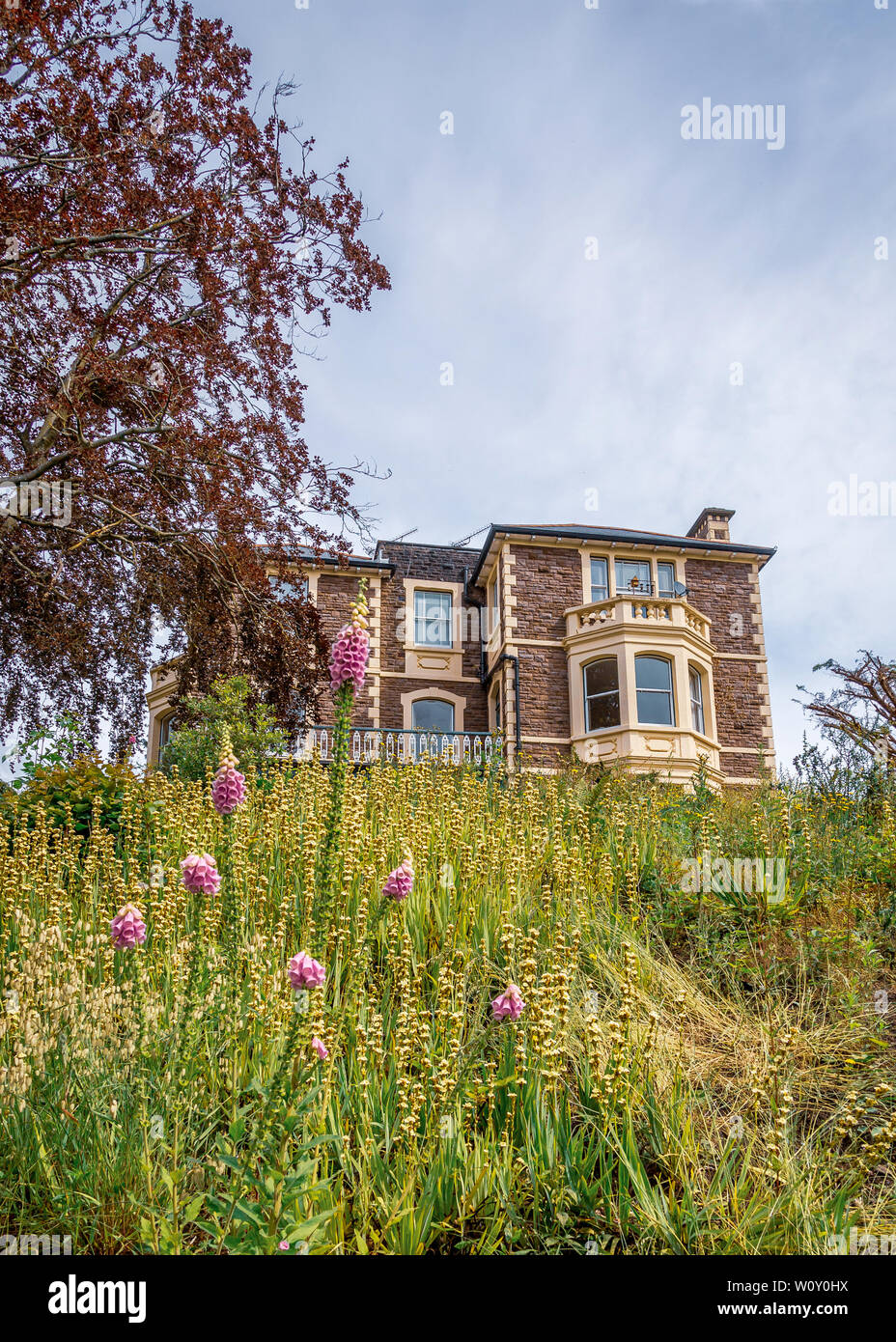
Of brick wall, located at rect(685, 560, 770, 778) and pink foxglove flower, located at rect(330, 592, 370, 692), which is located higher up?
brick wall, located at rect(685, 560, 770, 778)

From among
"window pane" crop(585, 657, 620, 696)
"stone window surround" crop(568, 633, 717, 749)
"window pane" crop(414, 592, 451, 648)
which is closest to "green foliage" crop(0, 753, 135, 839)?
"stone window surround" crop(568, 633, 717, 749)

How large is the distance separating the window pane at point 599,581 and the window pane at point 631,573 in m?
0.36

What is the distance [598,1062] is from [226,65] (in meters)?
10.8

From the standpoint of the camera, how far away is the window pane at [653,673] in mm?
21641

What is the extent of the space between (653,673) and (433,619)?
671 centimetres

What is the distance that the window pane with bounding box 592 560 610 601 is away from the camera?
79.0ft

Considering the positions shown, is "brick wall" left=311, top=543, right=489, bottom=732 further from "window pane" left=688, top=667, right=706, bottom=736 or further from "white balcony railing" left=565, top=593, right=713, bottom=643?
"window pane" left=688, top=667, right=706, bottom=736

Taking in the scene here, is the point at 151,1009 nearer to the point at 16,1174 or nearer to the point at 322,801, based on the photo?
the point at 16,1174

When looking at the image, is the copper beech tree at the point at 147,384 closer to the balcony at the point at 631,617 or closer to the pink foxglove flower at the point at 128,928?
the pink foxglove flower at the point at 128,928

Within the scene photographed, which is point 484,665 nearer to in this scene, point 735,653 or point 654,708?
point 654,708

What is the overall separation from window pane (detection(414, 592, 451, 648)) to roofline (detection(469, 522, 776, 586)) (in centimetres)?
157

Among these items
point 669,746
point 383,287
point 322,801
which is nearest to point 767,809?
A: point 322,801

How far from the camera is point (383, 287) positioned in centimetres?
1091

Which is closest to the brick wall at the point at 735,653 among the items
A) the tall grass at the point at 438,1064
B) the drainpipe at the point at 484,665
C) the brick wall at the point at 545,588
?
the brick wall at the point at 545,588
